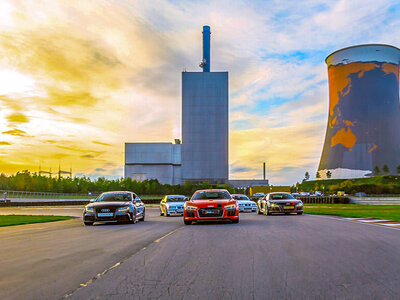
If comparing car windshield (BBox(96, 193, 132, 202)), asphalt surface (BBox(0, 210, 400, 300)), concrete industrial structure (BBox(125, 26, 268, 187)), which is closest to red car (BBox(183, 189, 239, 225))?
car windshield (BBox(96, 193, 132, 202))

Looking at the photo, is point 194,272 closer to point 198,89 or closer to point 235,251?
point 235,251

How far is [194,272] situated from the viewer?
620cm

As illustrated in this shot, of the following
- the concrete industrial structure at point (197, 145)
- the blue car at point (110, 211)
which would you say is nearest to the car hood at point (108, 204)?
the blue car at point (110, 211)

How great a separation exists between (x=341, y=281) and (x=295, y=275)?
621 millimetres

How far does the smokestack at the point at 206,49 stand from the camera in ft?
341

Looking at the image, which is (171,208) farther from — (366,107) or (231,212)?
(366,107)

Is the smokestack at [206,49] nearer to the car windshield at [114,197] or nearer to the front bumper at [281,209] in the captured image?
the front bumper at [281,209]

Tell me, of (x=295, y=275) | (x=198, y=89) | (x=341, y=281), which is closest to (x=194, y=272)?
(x=295, y=275)

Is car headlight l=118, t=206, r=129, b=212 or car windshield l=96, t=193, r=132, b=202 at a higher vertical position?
car windshield l=96, t=193, r=132, b=202

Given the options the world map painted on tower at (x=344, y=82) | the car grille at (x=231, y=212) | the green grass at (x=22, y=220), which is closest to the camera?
the car grille at (x=231, y=212)

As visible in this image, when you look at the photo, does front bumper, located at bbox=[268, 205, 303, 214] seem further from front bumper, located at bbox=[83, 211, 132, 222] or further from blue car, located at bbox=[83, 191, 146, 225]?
front bumper, located at bbox=[83, 211, 132, 222]

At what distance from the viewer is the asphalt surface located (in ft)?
16.3

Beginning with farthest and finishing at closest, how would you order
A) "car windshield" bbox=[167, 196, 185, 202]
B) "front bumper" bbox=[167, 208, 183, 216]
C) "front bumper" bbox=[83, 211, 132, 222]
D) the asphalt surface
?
1. "car windshield" bbox=[167, 196, 185, 202]
2. "front bumper" bbox=[167, 208, 183, 216]
3. "front bumper" bbox=[83, 211, 132, 222]
4. the asphalt surface

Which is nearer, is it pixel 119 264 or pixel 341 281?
pixel 341 281
